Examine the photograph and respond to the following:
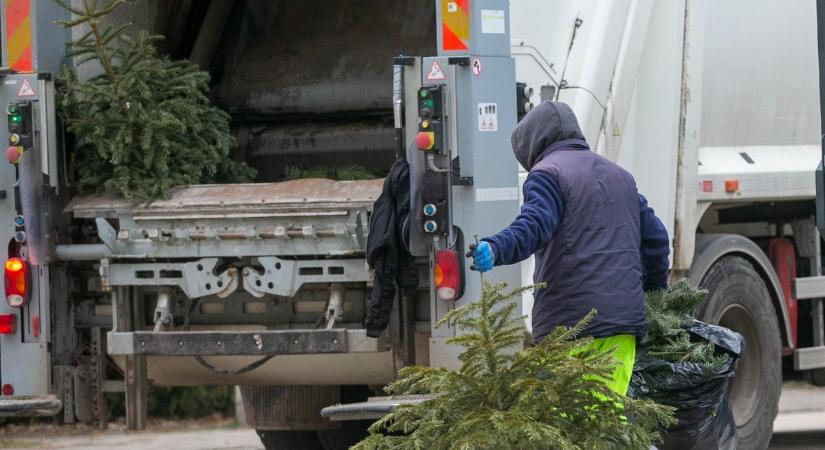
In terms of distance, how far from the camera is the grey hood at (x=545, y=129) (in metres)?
5.03

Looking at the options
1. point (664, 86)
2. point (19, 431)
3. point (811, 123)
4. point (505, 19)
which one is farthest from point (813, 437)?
point (19, 431)

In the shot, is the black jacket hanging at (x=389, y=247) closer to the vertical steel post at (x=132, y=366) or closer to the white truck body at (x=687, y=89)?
the white truck body at (x=687, y=89)

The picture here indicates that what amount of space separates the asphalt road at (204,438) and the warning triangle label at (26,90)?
420 centimetres

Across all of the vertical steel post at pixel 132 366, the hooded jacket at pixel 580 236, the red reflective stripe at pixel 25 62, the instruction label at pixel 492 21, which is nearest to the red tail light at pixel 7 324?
the vertical steel post at pixel 132 366

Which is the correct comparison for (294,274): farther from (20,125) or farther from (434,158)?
(20,125)

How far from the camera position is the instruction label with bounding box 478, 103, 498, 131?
235 inches

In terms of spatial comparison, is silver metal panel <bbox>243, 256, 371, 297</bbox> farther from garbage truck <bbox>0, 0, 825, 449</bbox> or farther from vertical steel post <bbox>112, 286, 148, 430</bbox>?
vertical steel post <bbox>112, 286, 148, 430</bbox>

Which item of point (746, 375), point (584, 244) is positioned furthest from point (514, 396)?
point (746, 375)

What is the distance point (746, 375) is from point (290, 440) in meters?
2.40

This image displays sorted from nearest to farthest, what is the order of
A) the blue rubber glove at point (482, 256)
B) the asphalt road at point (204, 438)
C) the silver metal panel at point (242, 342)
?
the blue rubber glove at point (482, 256)
the silver metal panel at point (242, 342)
the asphalt road at point (204, 438)

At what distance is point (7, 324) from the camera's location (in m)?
6.60

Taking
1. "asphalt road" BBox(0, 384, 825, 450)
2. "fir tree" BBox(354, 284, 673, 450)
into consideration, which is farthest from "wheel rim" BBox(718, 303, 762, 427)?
"fir tree" BBox(354, 284, 673, 450)

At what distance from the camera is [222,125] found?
7059 millimetres

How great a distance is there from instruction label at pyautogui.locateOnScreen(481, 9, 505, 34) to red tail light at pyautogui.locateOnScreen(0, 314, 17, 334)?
2355mm
